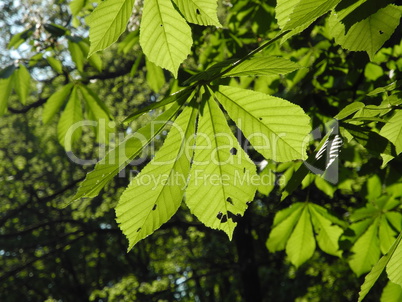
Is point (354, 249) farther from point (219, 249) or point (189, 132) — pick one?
point (219, 249)

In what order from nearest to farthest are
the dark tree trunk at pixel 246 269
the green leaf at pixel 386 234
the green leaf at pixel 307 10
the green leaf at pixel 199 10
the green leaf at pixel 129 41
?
the green leaf at pixel 307 10, the green leaf at pixel 199 10, the green leaf at pixel 386 234, the green leaf at pixel 129 41, the dark tree trunk at pixel 246 269

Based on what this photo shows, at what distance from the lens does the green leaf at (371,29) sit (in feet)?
2.31

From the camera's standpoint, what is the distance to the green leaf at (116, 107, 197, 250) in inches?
25.0

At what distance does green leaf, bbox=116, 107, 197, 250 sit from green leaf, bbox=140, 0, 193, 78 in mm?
149

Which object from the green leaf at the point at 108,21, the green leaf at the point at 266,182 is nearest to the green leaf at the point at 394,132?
the green leaf at the point at 108,21

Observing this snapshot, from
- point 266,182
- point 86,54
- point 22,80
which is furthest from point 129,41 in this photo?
point 266,182

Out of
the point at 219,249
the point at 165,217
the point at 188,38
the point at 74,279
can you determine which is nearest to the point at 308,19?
the point at 188,38

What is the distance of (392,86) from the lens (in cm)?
85

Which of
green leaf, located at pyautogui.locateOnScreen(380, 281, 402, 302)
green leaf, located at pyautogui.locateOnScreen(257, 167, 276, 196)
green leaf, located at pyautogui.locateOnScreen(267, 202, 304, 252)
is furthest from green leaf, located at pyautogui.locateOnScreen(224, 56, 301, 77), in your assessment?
green leaf, located at pyautogui.locateOnScreen(267, 202, 304, 252)

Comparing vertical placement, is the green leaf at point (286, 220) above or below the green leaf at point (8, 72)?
below

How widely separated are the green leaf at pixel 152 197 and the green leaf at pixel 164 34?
15 cm

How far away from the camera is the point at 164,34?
680 millimetres

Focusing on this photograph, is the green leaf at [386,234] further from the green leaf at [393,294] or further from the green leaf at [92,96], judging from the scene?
the green leaf at [92,96]

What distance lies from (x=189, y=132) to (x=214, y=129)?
0.04m
